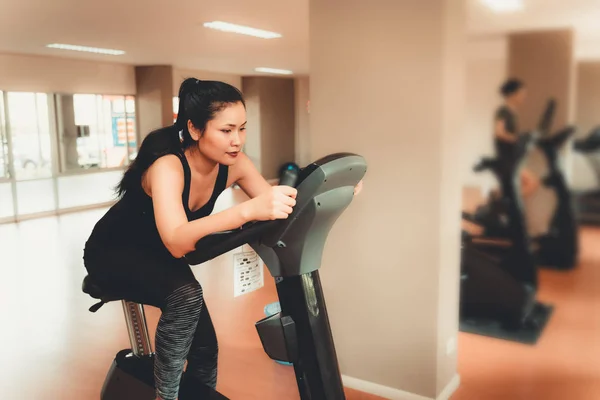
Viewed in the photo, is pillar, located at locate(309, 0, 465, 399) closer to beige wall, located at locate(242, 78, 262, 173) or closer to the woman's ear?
the woman's ear

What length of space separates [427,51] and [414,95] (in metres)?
0.18

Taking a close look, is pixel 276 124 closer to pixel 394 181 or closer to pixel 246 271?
pixel 394 181

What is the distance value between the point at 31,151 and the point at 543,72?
29.3 ft

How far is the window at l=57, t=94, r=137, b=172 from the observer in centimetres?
893

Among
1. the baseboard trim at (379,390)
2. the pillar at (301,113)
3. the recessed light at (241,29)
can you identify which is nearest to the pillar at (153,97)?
the pillar at (301,113)

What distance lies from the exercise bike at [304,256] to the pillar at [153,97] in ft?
28.1

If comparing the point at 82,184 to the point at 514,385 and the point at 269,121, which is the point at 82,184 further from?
the point at 514,385

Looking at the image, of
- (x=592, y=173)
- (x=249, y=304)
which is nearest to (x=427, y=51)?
(x=592, y=173)

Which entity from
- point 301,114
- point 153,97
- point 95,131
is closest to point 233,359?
point 95,131

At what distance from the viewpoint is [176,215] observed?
1497mm

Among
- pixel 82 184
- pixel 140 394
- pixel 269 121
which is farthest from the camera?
pixel 269 121

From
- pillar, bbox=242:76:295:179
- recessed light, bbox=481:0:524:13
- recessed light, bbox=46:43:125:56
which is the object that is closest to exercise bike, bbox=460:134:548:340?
recessed light, bbox=481:0:524:13

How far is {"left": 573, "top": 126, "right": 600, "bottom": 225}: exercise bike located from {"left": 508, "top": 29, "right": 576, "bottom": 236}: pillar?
1.3 inches

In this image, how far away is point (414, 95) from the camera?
2.29 m
